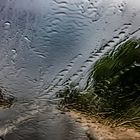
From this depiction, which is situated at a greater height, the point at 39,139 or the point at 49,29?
the point at 49,29

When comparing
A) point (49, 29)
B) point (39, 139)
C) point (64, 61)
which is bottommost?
point (39, 139)

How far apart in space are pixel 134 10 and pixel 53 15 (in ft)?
2.16

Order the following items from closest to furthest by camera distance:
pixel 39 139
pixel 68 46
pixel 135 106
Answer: pixel 39 139 → pixel 135 106 → pixel 68 46

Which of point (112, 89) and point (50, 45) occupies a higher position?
point (50, 45)

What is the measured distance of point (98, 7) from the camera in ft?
12.0

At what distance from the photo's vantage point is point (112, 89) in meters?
3.76

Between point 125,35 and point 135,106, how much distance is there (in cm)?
56

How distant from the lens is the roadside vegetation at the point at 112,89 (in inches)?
141

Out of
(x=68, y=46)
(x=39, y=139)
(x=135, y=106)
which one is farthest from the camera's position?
(x=68, y=46)

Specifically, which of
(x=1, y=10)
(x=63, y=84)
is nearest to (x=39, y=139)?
(x=63, y=84)

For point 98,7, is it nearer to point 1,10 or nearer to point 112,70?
point 112,70

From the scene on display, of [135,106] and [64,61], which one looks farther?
[64,61]

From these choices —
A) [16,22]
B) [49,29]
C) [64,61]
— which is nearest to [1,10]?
[16,22]

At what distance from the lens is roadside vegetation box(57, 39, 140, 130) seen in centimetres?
358
